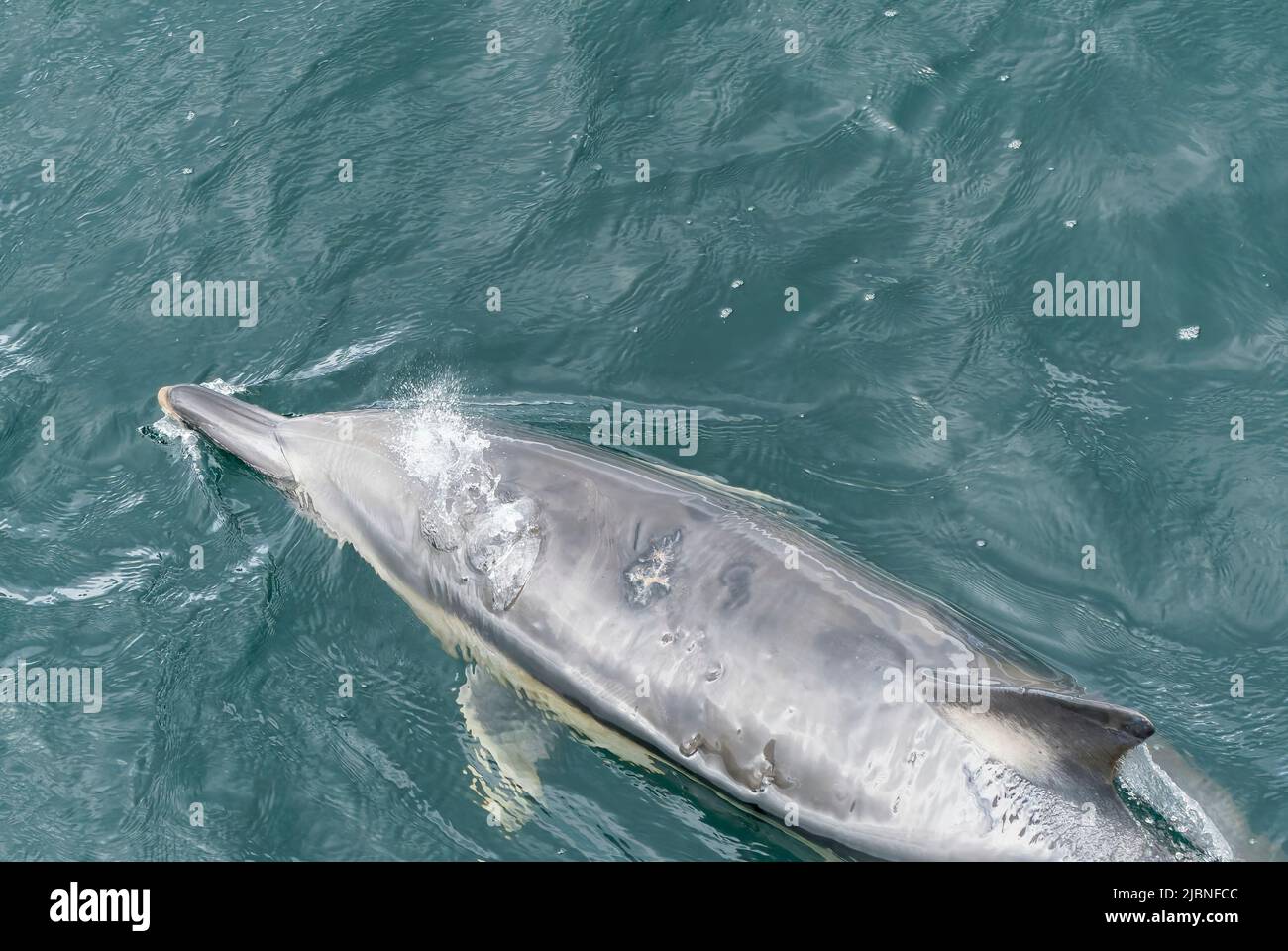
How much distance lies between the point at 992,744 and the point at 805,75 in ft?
31.6

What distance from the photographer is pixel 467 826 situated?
12000 millimetres

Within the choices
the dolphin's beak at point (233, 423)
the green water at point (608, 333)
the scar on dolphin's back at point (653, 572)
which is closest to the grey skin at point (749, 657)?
the scar on dolphin's back at point (653, 572)

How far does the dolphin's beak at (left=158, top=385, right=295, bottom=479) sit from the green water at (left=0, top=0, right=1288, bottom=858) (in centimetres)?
44

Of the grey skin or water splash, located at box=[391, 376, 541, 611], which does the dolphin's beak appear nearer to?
the grey skin

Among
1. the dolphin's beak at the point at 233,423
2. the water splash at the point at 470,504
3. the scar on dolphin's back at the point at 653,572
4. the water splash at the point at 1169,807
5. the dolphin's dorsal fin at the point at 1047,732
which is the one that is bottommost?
the water splash at the point at 1169,807

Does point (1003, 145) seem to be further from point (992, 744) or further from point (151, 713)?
point (151, 713)

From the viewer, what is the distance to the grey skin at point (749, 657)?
10.4 m

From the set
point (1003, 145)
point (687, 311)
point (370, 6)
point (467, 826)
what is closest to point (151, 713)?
point (467, 826)

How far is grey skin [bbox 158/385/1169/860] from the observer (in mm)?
10406

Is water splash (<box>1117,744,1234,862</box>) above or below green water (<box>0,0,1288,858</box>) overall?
below

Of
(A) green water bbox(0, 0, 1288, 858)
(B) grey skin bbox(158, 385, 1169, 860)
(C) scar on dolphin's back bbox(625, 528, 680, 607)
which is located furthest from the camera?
(A) green water bbox(0, 0, 1288, 858)

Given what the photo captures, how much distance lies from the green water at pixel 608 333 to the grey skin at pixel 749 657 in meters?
0.71

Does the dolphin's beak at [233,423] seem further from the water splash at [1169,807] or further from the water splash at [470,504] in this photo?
Result: the water splash at [1169,807]

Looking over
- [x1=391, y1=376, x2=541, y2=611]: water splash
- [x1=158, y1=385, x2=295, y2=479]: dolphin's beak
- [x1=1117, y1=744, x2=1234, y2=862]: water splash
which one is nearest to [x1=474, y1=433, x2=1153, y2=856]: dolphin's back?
[x1=391, y1=376, x2=541, y2=611]: water splash
